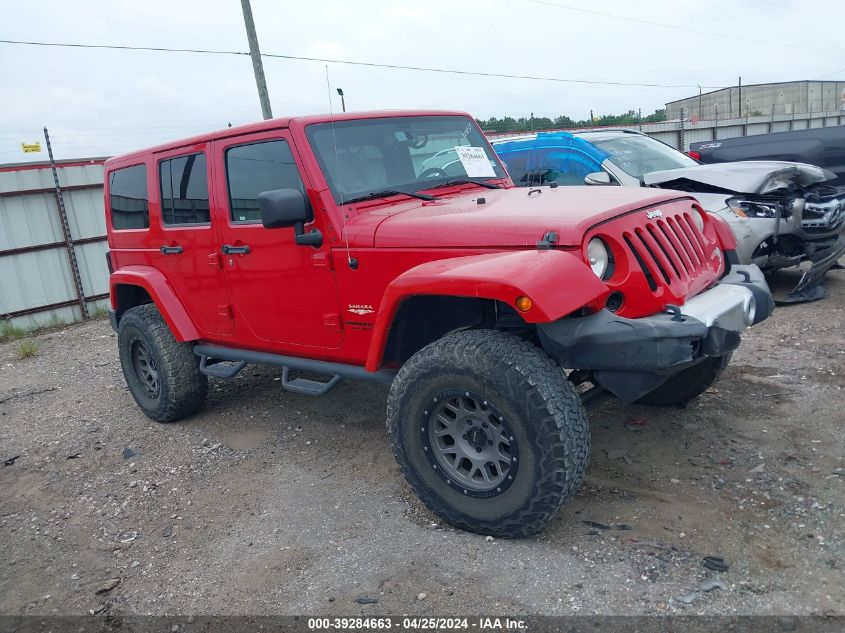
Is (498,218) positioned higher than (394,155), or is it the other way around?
(394,155)

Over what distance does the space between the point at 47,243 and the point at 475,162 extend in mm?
8032

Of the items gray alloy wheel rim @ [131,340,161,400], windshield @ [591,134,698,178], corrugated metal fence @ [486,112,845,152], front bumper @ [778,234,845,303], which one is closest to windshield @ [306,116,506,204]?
gray alloy wheel rim @ [131,340,161,400]

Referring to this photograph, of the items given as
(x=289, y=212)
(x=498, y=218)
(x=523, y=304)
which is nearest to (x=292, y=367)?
(x=289, y=212)

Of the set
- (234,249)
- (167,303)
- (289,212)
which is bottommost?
(167,303)

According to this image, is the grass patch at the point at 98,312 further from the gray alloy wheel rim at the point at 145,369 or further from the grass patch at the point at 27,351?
the gray alloy wheel rim at the point at 145,369

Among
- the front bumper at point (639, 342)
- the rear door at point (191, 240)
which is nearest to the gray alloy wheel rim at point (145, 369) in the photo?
the rear door at point (191, 240)

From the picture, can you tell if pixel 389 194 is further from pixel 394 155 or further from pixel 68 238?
pixel 68 238

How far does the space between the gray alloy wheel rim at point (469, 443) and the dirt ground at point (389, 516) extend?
0.94 ft

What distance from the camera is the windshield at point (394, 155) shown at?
376cm

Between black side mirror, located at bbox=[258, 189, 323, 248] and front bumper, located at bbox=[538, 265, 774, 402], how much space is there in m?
1.40

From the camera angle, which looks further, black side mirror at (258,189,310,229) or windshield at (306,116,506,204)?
windshield at (306,116,506,204)

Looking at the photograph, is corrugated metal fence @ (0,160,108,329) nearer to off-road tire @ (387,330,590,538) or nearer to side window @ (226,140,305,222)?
side window @ (226,140,305,222)

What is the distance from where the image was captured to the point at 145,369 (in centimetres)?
530

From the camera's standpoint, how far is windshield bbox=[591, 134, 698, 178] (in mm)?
7238
